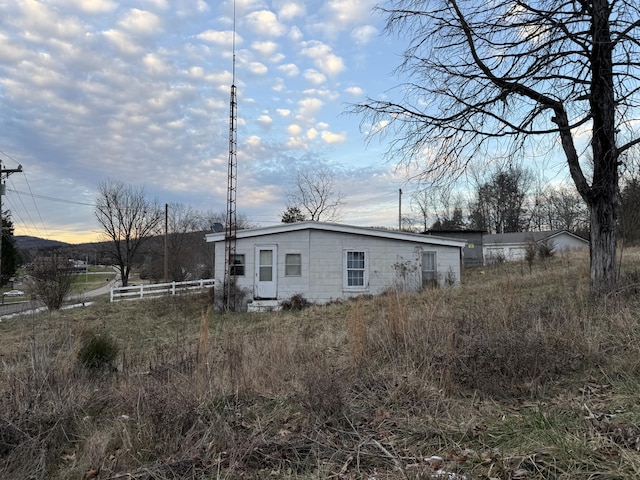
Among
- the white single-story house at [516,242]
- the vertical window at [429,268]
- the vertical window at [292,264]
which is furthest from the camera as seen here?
the white single-story house at [516,242]

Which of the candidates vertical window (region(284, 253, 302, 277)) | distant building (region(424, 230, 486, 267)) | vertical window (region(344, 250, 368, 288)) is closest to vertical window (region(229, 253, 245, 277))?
vertical window (region(284, 253, 302, 277))

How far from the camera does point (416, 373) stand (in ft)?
14.3

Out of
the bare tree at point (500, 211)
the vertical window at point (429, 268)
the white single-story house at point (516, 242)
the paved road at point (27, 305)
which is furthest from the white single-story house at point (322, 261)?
the bare tree at point (500, 211)

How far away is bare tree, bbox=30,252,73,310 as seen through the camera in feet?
58.3

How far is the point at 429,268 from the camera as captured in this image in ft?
56.3

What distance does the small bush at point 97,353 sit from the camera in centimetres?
582

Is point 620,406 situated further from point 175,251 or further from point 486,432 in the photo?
point 175,251

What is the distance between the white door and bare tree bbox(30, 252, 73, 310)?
347 inches

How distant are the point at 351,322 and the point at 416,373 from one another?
142 cm

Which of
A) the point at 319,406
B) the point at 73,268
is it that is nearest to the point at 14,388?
the point at 319,406

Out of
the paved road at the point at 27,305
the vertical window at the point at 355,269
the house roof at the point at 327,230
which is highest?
the house roof at the point at 327,230

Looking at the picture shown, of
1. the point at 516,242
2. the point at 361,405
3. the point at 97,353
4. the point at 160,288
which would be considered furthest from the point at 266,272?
the point at 516,242

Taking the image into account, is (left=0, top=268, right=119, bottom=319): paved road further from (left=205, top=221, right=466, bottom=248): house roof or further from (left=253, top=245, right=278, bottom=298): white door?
(left=253, top=245, right=278, bottom=298): white door

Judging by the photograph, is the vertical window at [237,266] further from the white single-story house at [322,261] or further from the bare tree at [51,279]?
the bare tree at [51,279]
